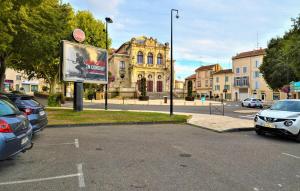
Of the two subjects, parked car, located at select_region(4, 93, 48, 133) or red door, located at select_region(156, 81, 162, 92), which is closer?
parked car, located at select_region(4, 93, 48, 133)

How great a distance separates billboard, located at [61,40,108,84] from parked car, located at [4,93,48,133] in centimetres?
827

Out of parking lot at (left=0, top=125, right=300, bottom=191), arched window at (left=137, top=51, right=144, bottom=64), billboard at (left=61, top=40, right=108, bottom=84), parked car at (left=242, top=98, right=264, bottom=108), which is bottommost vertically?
parking lot at (left=0, top=125, right=300, bottom=191)

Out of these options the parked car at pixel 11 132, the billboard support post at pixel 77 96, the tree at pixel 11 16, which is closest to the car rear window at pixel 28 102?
the parked car at pixel 11 132

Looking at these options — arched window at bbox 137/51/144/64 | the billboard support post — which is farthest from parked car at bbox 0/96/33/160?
arched window at bbox 137/51/144/64

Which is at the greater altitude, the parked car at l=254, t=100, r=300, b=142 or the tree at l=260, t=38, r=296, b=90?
the tree at l=260, t=38, r=296, b=90

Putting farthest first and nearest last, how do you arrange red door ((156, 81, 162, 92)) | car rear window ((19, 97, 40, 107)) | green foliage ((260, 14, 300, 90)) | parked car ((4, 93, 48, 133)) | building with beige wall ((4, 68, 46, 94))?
building with beige wall ((4, 68, 46, 94)) < red door ((156, 81, 162, 92)) < green foliage ((260, 14, 300, 90)) < car rear window ((19, 97, 40, 107)) < parked car ((4, 93, 48, 133))

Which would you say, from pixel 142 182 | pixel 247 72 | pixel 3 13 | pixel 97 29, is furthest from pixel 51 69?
pixel 247 72

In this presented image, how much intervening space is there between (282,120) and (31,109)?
8411 mm

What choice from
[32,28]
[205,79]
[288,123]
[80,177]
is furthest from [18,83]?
[80,177]

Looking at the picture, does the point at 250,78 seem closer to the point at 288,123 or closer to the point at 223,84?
the point at 223,84

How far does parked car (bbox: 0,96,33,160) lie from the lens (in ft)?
16.7

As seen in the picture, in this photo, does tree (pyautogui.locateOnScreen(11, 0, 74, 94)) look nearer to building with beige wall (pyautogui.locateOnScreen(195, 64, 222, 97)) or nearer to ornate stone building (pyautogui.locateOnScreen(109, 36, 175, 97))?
ornate stone building (pyautogui.locateOnScreen(109, 36, 175, 97))

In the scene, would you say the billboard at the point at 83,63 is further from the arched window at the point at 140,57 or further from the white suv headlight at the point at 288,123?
the arched window at the point at 140,57

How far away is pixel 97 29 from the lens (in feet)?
146
